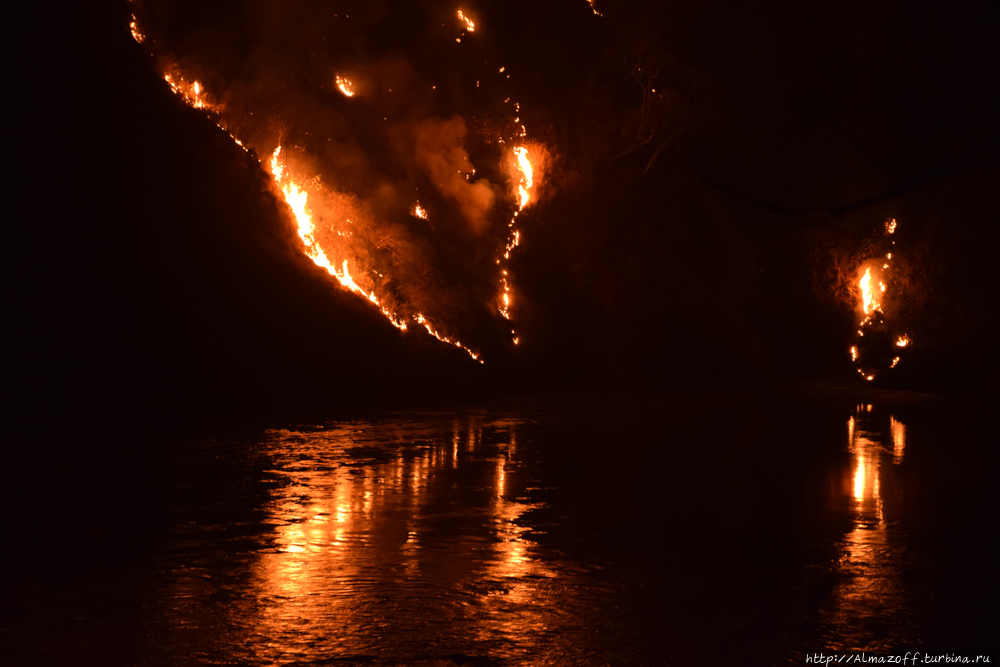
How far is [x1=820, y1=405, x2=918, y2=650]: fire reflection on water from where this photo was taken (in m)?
5.76

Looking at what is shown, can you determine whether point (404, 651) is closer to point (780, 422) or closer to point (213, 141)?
point (780, 422)

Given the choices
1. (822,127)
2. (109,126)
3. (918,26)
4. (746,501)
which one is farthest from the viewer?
(822,127)

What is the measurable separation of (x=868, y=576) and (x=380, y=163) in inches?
814

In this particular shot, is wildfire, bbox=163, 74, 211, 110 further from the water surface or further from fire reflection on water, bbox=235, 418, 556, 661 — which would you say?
fire reflection on water, bbox=235, 418, 556, 661

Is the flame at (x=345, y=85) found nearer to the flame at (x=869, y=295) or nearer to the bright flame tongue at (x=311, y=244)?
the bright flame tongue at (x=311, y=244)

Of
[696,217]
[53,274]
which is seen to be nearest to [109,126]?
[53,274]

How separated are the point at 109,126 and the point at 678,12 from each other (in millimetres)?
16828

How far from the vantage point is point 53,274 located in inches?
807

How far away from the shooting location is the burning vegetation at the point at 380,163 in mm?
23953

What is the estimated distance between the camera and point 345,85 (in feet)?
85.4

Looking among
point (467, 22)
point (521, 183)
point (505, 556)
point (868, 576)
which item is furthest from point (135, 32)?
point (868, 576)

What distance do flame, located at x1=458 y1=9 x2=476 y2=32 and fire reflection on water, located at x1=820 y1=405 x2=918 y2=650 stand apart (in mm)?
19584

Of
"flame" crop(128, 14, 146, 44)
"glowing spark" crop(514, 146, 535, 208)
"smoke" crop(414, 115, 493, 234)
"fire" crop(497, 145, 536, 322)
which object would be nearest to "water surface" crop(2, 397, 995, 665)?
"smoke" crop(414, 115, 493, 234)

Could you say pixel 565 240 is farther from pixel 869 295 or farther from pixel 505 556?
pixel 505 556
